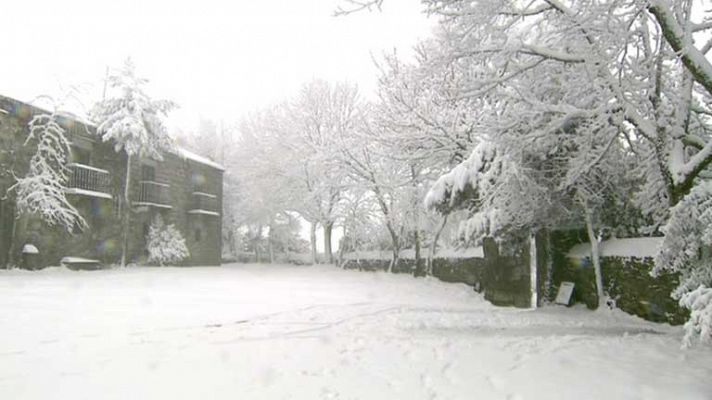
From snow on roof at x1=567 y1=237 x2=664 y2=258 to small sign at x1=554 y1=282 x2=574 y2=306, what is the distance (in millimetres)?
695

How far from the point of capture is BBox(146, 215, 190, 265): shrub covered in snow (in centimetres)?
2269

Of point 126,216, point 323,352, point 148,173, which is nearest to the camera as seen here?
point 323,352

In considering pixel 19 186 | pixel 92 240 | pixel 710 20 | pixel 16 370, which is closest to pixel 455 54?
pixel 710 20

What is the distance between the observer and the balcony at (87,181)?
18844 millimetres

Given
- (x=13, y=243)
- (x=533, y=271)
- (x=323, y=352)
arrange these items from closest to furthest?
(x=323, y=352), (x=533, y=271), (x=13, y=243)

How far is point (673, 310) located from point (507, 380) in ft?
17.4

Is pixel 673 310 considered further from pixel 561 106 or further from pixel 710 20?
pixel 710 20

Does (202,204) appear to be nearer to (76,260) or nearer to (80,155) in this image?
(80,155)

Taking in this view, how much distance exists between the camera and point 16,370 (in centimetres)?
436

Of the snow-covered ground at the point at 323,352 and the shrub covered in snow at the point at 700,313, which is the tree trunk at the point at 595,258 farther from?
the shrub covered in snow at the point at 700,313

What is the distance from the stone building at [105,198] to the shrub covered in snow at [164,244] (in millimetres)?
448

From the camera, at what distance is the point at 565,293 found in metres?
10.7

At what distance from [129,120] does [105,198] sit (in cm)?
356

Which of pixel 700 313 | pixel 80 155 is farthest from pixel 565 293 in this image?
pixel 80 155
